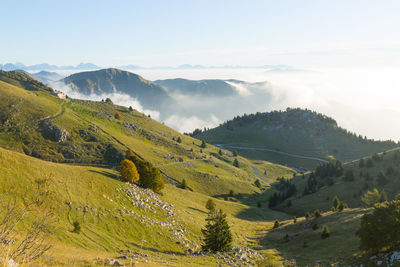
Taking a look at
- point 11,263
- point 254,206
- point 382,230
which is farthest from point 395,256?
point 254,206

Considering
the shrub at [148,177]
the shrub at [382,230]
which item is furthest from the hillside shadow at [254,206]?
the shrub at [382,230]

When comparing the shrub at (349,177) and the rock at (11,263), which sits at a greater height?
the rock at (11,263)

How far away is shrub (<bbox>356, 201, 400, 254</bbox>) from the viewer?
3888cm

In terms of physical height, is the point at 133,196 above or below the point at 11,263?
below

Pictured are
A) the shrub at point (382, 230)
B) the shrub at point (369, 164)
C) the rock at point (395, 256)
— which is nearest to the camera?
the rock at point (395, 256)

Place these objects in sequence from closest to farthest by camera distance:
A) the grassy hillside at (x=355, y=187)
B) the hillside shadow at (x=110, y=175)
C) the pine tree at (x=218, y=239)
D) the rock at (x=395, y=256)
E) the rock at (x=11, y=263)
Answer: the rock at (x=11, y=263) → the rock at (x=395, y=256) → the pine tree at (x=218, y=239) → the hillside shadow at (x=110, y=175) → the grassy hillside at (x=355, y=187)

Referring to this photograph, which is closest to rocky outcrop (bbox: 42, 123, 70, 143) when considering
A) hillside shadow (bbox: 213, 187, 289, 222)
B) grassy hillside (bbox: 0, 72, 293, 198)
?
grassy hillside (bbox: 0, 72, 293, 198)

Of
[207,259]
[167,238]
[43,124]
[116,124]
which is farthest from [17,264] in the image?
[116,124]

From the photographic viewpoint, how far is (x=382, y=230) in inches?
1553

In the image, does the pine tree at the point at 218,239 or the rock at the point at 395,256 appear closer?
the rock at the point at 395,256

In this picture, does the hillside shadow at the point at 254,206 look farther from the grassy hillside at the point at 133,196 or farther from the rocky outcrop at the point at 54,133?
the rocky outcrop at the point at 54,133

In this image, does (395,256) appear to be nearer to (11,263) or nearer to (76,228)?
(11,263)

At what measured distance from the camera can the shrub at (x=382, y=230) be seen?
1531 inches

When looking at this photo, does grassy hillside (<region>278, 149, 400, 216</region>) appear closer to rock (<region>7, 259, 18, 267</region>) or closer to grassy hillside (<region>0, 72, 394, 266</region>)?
grassy hillside (<region>0, 72, 394, 266</region>)
